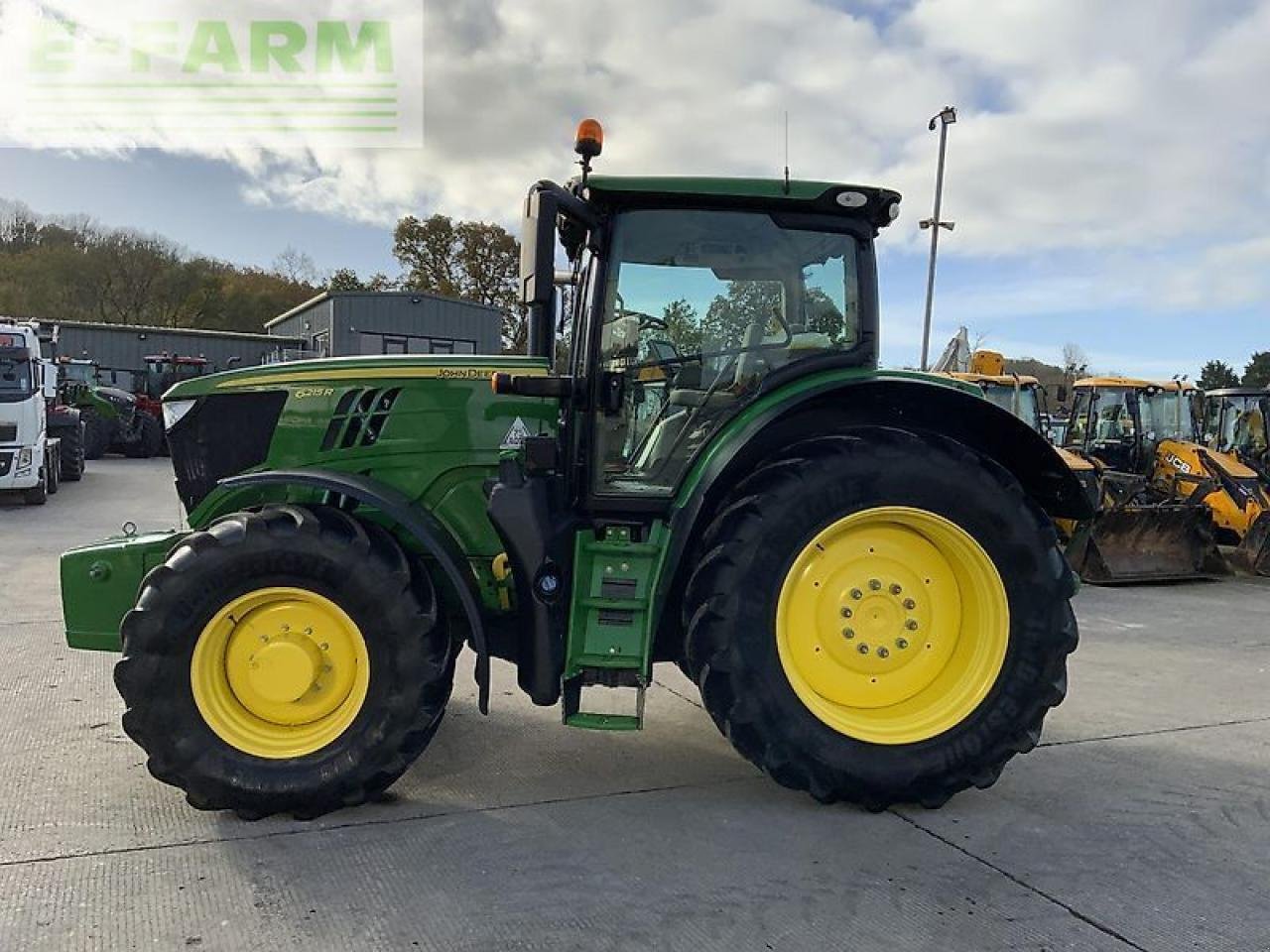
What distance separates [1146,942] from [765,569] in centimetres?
153

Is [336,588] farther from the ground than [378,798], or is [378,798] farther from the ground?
[336,588]

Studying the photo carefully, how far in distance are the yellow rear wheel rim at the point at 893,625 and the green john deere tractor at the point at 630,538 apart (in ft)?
0.04

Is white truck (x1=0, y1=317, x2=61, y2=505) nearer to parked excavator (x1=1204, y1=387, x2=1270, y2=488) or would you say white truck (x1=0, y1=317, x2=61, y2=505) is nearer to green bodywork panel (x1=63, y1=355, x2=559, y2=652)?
green bodywork panel (x1=63, y1=355, x2=559, y2=652)

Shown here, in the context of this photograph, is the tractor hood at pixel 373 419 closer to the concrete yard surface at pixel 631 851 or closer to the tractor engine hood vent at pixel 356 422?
the tractor engine hood vent at pixel 356 422

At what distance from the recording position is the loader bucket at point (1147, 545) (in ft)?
29.4

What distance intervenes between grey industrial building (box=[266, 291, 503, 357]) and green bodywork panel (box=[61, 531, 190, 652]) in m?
24.1

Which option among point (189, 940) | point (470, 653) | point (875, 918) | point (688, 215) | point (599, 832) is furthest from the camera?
point (470, 653)

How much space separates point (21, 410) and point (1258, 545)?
14.2m

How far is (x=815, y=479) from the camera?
3.41 m

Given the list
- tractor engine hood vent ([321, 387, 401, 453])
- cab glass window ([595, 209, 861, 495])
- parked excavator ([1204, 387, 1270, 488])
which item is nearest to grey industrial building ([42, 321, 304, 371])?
parked excavator ([1204, 387, 1270, 488])

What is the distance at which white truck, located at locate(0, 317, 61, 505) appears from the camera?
39.6 feet

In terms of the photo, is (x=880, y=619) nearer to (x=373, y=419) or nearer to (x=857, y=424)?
(x=857, y=424)

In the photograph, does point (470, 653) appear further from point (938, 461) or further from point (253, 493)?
point (938, 461)

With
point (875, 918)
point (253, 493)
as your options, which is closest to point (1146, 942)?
point (875, 918)
